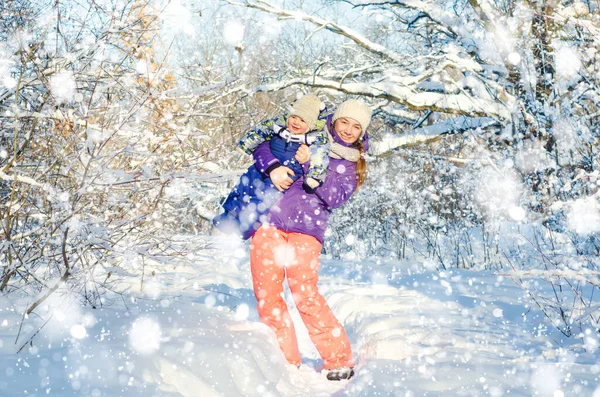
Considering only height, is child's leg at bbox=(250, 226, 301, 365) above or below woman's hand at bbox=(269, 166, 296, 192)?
below

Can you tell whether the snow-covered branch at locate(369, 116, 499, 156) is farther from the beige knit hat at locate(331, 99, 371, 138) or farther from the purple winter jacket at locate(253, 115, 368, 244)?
the purple winter jacket at locate(253, 115, 368, 244)

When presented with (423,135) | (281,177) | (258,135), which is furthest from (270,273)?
(423,135)

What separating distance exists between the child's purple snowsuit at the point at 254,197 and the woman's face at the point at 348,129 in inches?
11.3

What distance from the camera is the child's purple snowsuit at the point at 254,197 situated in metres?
2.96

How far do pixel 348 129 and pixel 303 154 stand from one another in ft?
1.14

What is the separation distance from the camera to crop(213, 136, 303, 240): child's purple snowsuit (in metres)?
2.96

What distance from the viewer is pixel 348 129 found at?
292cm

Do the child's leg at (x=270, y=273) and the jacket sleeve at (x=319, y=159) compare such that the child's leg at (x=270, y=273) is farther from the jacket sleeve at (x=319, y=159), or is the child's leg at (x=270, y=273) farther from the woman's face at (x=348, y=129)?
the woman's face at (x=348, y=129)

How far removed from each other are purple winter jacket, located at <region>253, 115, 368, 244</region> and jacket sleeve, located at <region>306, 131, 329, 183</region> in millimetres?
148

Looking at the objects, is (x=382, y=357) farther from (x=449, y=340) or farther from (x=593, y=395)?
(x=593, y=395)

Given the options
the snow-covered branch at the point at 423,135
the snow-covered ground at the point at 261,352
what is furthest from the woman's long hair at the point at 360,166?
the snow-covered branch at the point at 423,135

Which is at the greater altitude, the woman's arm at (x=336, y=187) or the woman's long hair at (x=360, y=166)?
the woman's long hair at (x=360, y=166)

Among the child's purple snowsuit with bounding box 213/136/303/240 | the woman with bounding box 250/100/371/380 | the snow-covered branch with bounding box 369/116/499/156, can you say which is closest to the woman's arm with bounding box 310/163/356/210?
the woman with bounding box 250/100/371/380

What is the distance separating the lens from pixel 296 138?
2.90m
